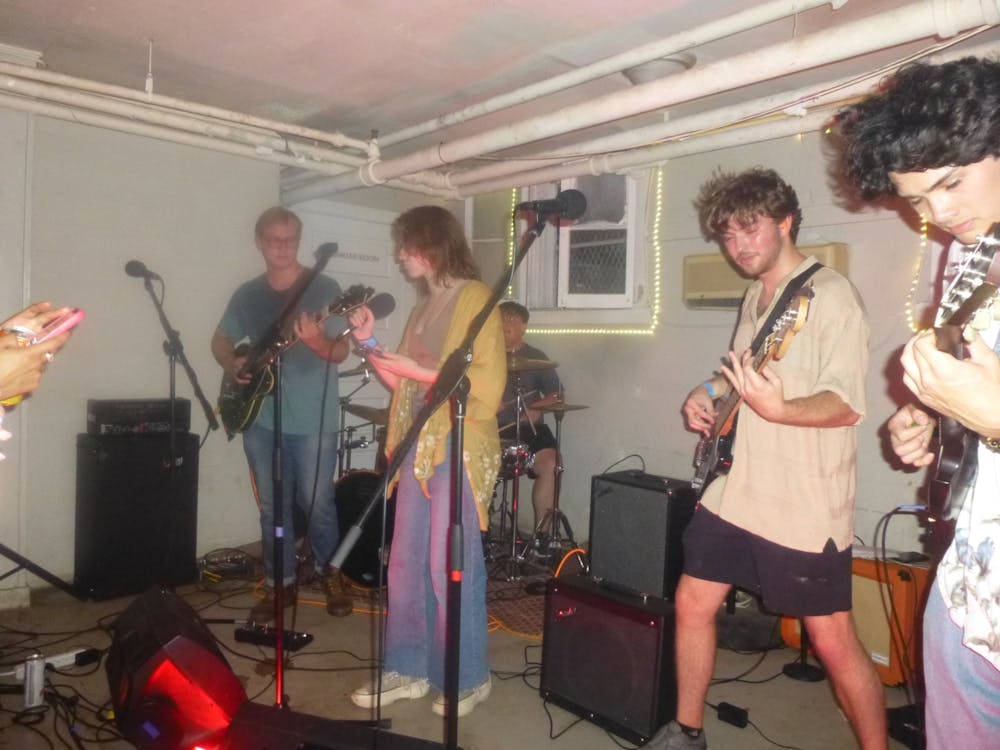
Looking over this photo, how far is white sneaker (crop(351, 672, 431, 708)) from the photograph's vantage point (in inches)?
103

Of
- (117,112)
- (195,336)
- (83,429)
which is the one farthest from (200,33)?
(83,429)

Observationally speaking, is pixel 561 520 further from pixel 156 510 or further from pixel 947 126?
pixel 947 126

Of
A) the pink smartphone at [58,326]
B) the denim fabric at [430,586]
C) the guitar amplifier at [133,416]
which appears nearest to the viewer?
the pink smartphone at [58,326]

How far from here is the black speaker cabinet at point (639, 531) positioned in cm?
267

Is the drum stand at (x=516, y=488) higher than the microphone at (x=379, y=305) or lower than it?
lower

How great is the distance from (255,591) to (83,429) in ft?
4.46

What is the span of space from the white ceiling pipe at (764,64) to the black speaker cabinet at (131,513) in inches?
93.6

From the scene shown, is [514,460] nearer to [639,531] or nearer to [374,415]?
[374,415]

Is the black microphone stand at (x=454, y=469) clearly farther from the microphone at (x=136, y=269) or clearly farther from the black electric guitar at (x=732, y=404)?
the microphone at (x=136, y=269)

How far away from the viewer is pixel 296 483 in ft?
12.2

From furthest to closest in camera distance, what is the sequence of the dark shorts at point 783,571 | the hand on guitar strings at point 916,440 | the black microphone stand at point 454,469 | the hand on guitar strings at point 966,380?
the dark shorts at point 783,571 < the black microphone stand at point 454,469 < the hand on guitar strings at point 916,440 < the hand on guitar strings at point 966,380

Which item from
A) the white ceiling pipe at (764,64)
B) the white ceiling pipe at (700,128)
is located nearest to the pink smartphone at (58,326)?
the white ceiling pipe at (764,64)

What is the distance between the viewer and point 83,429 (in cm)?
397

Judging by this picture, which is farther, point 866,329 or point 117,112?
point 117,112
